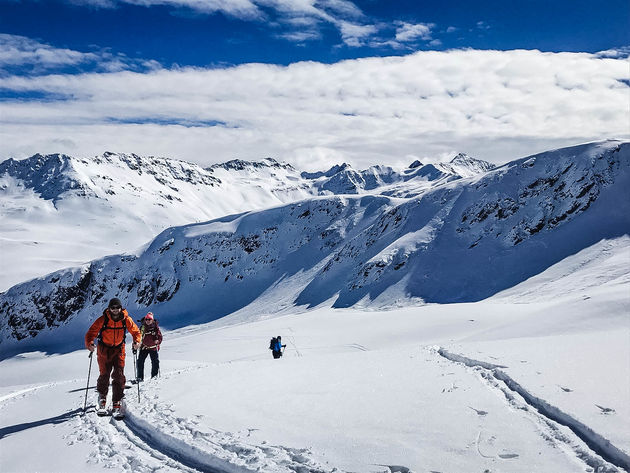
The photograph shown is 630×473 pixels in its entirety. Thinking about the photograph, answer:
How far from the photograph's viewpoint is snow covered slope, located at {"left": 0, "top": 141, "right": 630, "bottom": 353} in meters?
55.6

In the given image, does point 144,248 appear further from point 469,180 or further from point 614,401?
point 614,401

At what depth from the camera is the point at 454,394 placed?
9070 millimetres

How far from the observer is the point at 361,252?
7262cm

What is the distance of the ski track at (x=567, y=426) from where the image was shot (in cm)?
590

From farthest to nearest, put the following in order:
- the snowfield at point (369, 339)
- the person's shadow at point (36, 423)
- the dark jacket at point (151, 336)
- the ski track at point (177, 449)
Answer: the dark jacket at point (151, 336) → the person's shadow at point (36, 423) → the snowfield at point (369, 339) → the ski track at point (177, 449)

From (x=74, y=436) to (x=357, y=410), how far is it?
191 inches

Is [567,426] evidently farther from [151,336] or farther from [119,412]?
[151,336]

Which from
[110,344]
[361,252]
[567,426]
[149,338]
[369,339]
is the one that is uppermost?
[361,252]

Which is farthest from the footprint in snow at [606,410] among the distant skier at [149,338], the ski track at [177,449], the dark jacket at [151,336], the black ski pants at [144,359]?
the dark jacket at [151,336]

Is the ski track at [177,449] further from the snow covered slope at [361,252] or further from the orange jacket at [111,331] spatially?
the snow covered slope at [361,252]

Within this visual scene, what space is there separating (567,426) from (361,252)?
65.6 m

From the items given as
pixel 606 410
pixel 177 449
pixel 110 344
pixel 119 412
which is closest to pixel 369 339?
pixel 110 344

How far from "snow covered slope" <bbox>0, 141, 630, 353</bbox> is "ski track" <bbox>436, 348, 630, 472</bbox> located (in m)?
43.5

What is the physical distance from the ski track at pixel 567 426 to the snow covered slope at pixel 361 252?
43.5m
